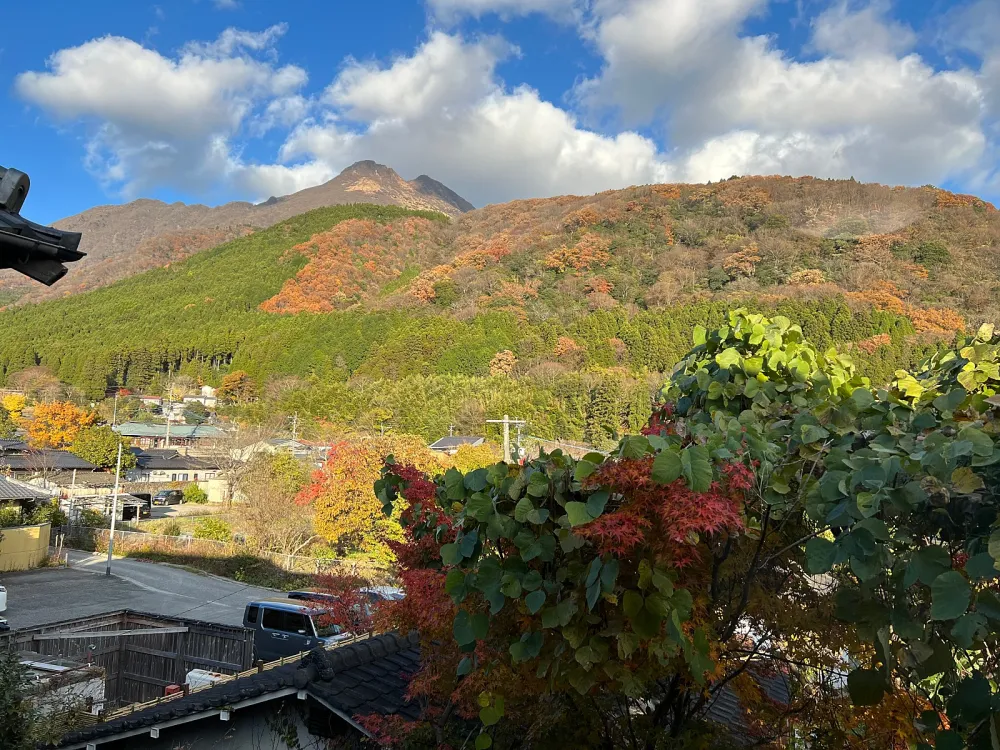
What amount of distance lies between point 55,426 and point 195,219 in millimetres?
160041

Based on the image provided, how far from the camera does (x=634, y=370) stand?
167 feet

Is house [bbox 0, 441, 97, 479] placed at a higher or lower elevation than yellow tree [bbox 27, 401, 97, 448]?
lower

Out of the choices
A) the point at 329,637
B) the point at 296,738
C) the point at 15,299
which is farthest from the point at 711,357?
the point at 15,299

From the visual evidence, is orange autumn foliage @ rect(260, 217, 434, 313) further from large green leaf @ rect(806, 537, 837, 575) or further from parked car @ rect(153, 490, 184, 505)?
large green leaf @ rect(806, 537, 837, 575)

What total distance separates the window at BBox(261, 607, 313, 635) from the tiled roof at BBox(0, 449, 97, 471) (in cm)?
2974

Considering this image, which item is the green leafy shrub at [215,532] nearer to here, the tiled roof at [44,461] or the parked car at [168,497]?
the parked car at [168,497]

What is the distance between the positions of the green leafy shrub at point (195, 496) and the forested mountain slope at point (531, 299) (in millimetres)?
10110

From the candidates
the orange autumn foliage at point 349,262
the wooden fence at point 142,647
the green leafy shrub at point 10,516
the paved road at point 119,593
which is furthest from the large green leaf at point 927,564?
the orange autumn foliage at point 349,262

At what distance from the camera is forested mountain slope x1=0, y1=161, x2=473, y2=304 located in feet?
383

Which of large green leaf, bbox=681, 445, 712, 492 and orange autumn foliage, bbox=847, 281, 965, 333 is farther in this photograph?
orange autumn foliage, bbox=847, 281, 965, 333

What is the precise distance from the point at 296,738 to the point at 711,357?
3.94 m

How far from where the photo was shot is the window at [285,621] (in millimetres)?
10633

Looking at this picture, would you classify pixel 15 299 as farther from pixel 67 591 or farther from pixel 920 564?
pixel 920 564

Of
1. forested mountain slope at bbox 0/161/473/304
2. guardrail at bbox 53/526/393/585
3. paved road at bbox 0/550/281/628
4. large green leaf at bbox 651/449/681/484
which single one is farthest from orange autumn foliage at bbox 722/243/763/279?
forested mountain slope at bbox 0/161/473/304
